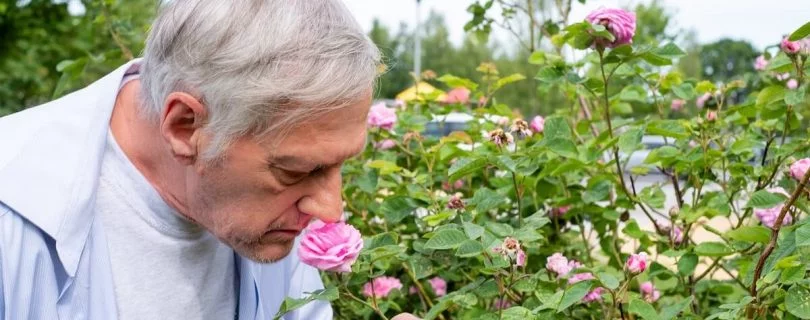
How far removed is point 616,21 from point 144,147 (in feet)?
3.29

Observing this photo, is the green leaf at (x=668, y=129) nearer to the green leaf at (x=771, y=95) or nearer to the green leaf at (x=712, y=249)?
the green leaf at (x=771, y=95)

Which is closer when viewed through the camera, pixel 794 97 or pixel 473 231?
pixel 473 231

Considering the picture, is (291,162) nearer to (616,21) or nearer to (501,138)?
(501,138)

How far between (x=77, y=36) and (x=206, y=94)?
16865 mm

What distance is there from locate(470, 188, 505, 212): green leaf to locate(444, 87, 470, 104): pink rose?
105cm

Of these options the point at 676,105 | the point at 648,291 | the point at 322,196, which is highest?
the point at 322,196

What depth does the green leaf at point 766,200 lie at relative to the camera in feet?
6.59

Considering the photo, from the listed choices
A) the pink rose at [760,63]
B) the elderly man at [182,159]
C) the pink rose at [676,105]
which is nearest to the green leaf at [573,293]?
the elderly man at [182,159]

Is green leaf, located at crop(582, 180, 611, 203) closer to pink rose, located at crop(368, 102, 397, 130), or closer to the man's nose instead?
pink rose, located at crop(368, 102, 397, 130)

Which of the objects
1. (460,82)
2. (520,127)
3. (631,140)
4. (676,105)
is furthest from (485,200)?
(676,105)

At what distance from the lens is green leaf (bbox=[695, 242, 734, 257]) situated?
6.68 feet

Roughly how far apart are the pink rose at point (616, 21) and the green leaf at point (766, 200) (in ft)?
1.40

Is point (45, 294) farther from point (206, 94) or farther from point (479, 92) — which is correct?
point (479, 92)

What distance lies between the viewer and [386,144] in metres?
2.85
